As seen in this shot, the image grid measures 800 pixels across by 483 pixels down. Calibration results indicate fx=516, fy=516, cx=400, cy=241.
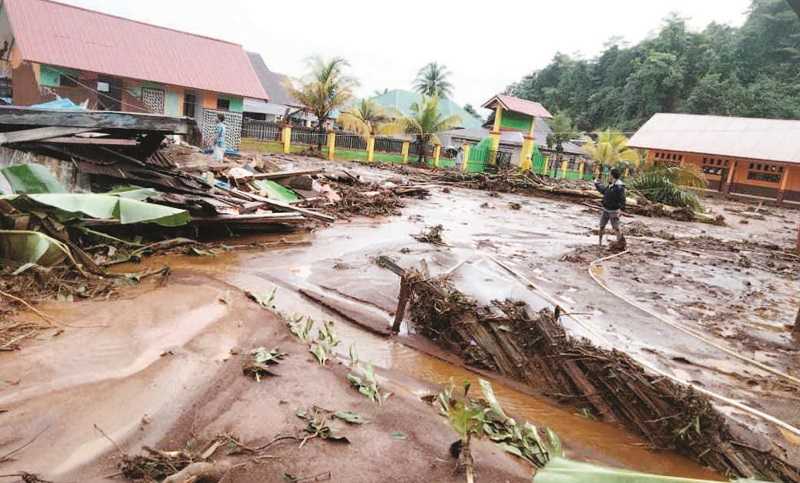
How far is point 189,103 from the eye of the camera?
2314 centimetres

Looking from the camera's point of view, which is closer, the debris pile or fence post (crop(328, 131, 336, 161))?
the debris pile

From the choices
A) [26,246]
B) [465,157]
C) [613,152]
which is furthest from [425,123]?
[26,246]

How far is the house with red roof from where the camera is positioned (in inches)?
769

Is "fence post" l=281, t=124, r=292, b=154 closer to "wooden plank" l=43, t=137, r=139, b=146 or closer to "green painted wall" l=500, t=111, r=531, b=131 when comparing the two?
"green painted wall" l=500, t=111, r=531, b=131

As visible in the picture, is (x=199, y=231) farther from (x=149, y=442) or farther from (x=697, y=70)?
(x=697, y=70)

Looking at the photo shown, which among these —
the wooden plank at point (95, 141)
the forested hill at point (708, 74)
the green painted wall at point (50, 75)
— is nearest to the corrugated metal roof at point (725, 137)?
the forested hill at point (708, 74)

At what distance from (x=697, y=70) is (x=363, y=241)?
2151 inches

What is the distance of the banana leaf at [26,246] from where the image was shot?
512 centimetres

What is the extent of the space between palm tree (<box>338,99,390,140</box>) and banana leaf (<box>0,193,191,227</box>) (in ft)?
80.4

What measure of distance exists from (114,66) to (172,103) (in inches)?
102

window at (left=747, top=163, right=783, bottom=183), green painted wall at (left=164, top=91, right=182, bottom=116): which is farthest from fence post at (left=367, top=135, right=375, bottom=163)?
window at (left=747, top=163, right=783, bottom=183)

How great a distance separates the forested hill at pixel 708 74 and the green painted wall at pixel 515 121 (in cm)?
2591

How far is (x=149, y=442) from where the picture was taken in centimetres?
289

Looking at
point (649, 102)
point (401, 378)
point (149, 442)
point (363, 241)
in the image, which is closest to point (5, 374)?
point (149, 442)
